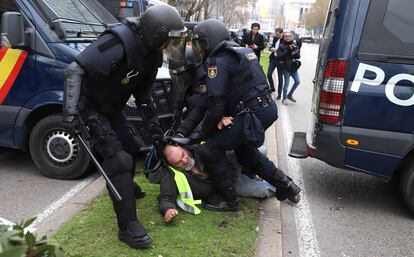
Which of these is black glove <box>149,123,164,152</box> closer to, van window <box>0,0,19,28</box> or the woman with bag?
van window <box>0,0,19,28</box>

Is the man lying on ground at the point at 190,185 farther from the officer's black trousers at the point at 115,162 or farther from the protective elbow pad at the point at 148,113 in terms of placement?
A: the officer's black trousers at the point at 115,162

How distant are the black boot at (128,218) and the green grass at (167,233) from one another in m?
0.06

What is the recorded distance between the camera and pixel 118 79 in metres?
3.21

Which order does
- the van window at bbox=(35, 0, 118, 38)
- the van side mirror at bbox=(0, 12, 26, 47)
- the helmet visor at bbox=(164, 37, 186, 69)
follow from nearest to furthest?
the helmet visor at bbox=(164, 37, 186, 69)
the van side mirror at bbox=(0, 12, 26, 47)
the van window at bbox=(35, 0, 118, 38)

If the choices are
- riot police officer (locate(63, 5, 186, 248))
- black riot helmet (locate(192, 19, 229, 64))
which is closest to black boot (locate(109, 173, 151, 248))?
riot police officer (locate(63, 5, 186, 248))

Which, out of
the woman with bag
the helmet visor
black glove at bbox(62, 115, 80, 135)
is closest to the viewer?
black glove at bbox(62, 115, 80, 135)

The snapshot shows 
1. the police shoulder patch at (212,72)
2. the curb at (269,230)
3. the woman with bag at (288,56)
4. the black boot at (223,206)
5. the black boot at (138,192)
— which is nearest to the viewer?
the curb at (269,230)

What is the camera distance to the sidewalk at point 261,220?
11.2ft

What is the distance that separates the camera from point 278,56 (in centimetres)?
1037

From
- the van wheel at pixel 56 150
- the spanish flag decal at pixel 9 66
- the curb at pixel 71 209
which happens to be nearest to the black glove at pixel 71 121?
the curb at pixel 71 209

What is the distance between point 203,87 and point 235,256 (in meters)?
1.84

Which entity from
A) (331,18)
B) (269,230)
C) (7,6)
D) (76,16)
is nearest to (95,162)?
(269,230)

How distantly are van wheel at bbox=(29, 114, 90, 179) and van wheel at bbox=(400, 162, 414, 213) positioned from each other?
3165mm

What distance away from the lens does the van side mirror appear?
4.30 metres
